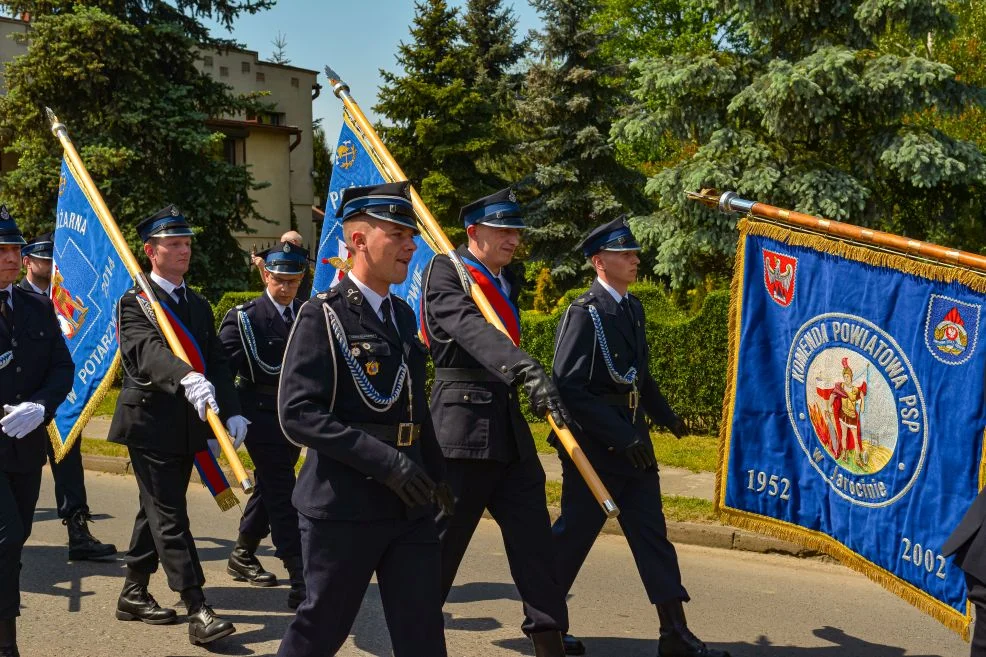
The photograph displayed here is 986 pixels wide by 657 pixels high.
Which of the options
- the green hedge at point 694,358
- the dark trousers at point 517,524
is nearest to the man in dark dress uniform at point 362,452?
the dark trousers at point 517,524

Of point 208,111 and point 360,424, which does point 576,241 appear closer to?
point 208,111

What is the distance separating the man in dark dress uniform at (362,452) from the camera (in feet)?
11.6

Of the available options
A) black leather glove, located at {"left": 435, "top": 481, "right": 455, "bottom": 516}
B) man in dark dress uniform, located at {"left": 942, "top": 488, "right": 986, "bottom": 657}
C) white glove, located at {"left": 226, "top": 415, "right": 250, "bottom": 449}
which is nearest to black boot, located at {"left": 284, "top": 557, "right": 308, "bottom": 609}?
white glove, located at {"left": 226, "top": 415, "right": 250, "bottom": 449}

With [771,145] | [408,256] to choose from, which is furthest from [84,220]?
[771,145]

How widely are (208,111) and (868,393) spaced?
1969cm

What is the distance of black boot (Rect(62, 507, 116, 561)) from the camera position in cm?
726

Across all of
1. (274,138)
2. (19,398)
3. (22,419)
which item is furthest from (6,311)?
(274,138)

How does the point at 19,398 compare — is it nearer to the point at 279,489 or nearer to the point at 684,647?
the point at 279,489

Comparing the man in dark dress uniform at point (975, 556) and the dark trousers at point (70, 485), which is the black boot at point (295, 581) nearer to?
the dark trousers at point (70, 485)

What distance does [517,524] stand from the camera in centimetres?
479

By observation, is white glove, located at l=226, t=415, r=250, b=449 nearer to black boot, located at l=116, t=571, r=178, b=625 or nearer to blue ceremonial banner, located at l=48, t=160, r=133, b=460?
black boot, located at l=116, t=571, r=178, b=625

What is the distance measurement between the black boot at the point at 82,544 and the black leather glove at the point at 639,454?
13.6 feet

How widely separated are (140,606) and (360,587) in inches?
106

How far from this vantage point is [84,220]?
269 inches
